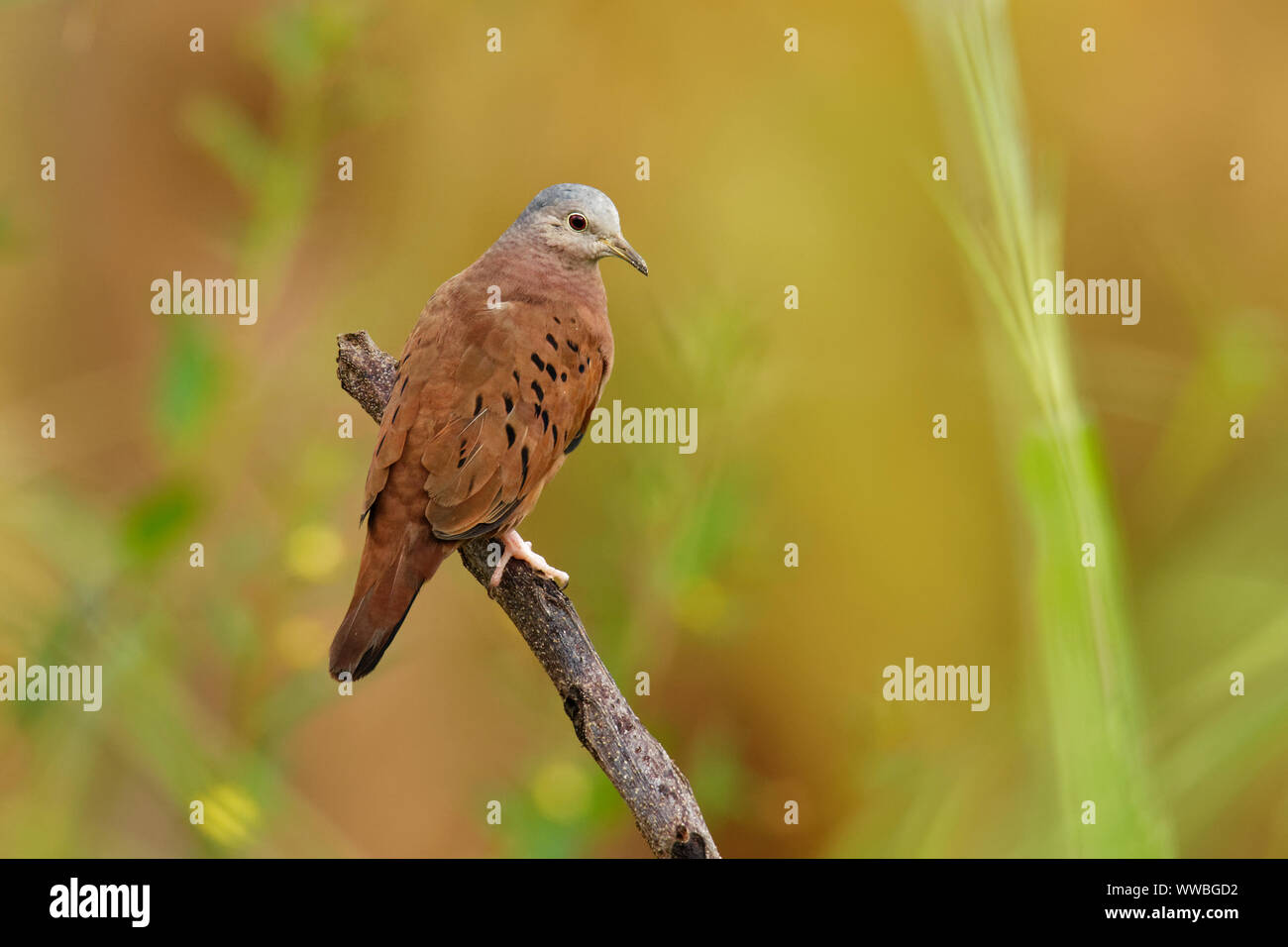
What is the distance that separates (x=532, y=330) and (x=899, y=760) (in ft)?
4.70

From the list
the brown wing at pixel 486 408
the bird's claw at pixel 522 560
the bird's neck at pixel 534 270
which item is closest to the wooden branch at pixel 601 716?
the bird's claw at pixel 522 560

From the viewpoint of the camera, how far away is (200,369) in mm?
2668

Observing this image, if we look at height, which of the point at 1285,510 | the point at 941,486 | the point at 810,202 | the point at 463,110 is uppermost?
the point at 463,110

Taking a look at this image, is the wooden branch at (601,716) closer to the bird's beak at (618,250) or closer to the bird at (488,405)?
the bird at (488,405)

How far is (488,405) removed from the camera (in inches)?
91.9

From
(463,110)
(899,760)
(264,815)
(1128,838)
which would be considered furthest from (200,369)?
(1128,838)

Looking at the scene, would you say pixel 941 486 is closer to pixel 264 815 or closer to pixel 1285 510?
pixel 1285 510

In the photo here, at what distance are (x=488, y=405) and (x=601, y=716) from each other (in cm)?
66

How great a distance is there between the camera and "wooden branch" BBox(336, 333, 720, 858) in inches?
78.6

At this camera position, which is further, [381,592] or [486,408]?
[486,408]

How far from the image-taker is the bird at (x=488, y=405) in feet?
7.35

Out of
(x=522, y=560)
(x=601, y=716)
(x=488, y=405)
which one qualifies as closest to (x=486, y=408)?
(x=488, y=405)

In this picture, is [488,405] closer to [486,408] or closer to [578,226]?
[486,408]

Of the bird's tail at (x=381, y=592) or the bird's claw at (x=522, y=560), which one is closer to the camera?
the bird's tail at (x=381, y=592)
